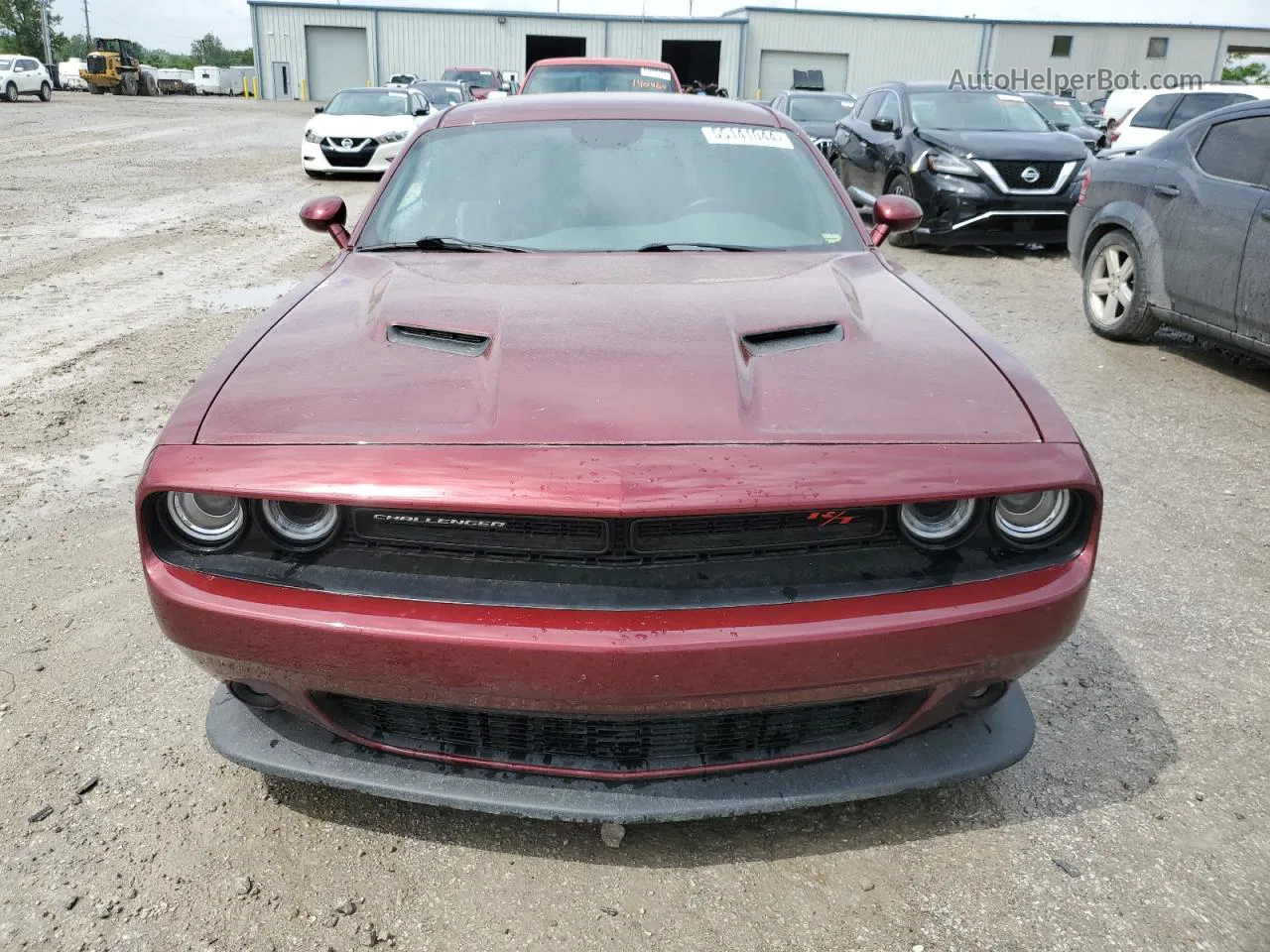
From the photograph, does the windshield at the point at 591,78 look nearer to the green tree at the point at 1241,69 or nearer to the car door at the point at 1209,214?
the car door at the point at 1209,214

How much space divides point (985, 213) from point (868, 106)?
311 centimetres

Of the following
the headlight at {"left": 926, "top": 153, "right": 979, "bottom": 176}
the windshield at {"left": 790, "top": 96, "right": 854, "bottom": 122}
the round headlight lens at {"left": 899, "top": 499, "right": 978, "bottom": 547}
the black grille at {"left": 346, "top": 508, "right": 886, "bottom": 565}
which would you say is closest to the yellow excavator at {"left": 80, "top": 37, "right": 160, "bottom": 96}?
the windshield at {"left": 790, "top": 96, "right": 854, "bottom": 122}

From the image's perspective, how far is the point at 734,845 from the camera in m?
2.20

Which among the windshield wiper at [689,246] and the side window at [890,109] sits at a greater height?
the side window at [890,109]

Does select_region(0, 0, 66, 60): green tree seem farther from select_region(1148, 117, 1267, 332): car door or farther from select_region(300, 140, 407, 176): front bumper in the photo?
select_region(1148, 117, 1267, 332): car door

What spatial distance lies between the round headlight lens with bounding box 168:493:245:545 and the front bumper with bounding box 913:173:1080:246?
28.1 ft

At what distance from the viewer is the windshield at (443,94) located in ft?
72.6

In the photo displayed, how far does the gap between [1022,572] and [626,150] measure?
6.69ft

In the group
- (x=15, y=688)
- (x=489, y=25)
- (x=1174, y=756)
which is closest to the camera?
(x=1174, y=756)

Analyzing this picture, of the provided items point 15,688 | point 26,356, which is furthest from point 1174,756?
point 26,356

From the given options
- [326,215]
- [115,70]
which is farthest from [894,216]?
[115,70]

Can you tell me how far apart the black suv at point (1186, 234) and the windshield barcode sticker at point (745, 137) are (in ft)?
9.97

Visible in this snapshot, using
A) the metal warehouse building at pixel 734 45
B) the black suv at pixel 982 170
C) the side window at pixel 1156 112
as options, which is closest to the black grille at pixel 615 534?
the black suv at pixel 982 170

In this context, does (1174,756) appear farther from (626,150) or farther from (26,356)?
(26,356)
